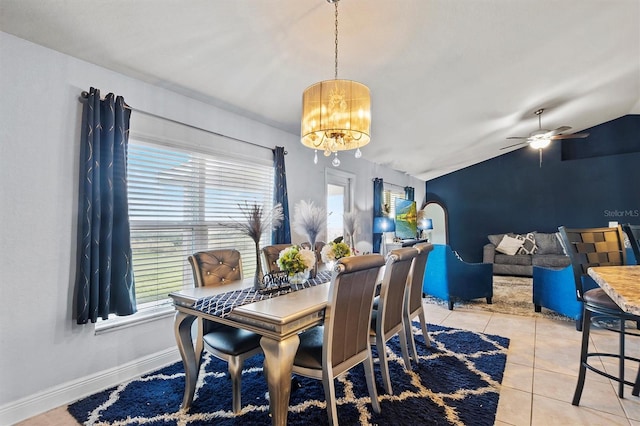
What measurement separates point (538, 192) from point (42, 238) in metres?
8.34

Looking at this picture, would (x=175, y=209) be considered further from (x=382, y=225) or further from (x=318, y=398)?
(x=382, y=225)

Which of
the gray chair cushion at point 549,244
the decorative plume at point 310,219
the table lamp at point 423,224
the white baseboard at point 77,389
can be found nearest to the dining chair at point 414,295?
the decorative plume at point 310,219

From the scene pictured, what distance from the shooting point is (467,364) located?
2605mm

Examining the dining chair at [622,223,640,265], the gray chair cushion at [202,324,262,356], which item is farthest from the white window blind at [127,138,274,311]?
the dining chair at [622,223,640,265]

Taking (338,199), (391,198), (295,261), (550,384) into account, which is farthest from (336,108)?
(391,198)

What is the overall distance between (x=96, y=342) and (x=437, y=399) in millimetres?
→ 2431

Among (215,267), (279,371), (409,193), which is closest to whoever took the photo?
(279,371)

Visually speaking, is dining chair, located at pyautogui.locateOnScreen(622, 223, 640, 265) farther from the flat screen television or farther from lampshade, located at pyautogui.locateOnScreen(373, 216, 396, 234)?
the flat screen television

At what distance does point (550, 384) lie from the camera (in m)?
2.28

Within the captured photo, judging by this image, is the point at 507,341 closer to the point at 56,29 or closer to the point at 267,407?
the point at 267,407

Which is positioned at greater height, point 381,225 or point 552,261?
point 381,225

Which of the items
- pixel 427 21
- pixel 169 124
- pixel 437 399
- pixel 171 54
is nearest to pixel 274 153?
pixel 169 124

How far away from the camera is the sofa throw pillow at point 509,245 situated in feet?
21.4

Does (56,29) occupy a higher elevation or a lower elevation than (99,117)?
higher
